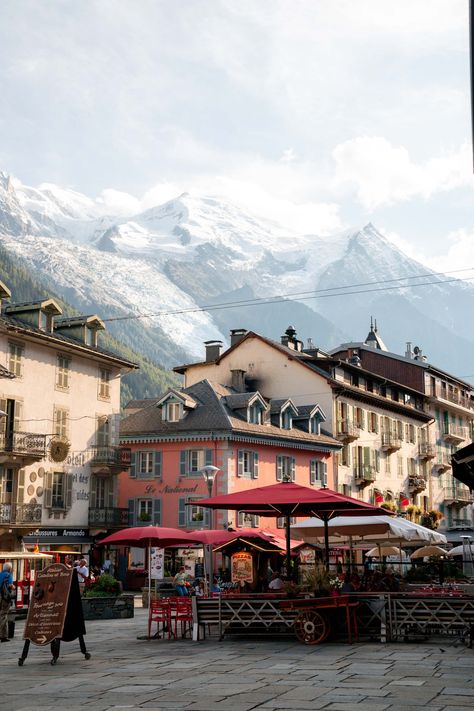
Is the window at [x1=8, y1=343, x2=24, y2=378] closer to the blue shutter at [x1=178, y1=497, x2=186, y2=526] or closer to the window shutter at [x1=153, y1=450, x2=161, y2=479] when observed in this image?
the window shutter at [x1=153, y1=450, x2=161, y2=479]

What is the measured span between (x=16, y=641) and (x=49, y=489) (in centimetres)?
2197

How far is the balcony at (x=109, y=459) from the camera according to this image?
44781 mm

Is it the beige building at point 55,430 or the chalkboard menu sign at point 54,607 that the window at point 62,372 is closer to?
the beige building at point 55,430

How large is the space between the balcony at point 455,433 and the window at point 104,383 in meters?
33.5

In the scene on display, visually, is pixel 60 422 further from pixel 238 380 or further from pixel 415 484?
pixel 415 484

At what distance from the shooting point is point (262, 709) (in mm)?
10391

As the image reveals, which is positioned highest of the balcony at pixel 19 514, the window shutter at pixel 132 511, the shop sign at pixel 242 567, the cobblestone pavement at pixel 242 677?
the window shutter at pixel 132 511

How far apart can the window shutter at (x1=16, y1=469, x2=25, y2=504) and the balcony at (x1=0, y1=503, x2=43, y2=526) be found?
0.37m

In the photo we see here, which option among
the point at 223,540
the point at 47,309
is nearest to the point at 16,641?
the point at 223,540

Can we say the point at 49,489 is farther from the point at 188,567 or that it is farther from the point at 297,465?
the point at 297,465

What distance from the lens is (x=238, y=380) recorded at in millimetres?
55625

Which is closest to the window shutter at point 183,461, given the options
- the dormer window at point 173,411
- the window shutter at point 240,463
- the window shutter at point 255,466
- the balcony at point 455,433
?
the dormer window at point 173,411

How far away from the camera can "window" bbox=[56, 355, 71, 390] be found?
4275 centimetres

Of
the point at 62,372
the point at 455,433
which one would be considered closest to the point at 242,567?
the point at 62,372
